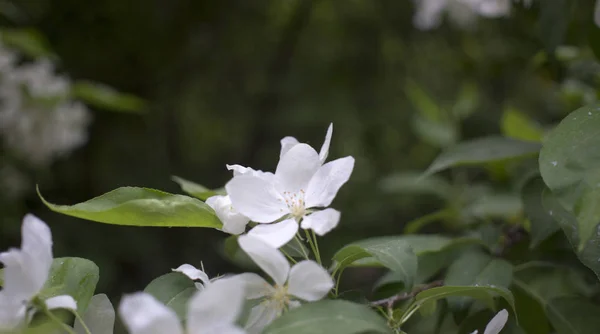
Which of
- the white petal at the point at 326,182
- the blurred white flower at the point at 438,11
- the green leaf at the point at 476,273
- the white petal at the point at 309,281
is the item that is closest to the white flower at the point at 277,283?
the white petal at the point at 309,281

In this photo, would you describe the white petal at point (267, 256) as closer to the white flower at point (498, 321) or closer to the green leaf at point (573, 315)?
the white flower at point (498, 321)

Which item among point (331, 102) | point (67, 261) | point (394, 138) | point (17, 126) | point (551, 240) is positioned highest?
point (67, 261)

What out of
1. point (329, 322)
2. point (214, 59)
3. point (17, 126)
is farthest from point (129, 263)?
point (329, 322)

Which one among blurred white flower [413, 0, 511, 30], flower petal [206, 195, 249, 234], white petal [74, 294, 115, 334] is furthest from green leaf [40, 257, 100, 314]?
blurred white flower [413, 0, 511, 30]

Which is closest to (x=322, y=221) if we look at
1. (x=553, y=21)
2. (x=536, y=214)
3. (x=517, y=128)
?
(x=536, y=214)

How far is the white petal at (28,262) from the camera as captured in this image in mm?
546

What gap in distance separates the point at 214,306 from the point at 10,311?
0.75 feet

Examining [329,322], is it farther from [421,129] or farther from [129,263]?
[129,263]

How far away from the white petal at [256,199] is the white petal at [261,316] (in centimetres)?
9

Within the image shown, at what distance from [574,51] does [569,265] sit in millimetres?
552

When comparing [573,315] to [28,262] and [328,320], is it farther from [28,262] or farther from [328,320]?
[28,262]

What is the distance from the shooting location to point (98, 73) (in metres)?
2.37

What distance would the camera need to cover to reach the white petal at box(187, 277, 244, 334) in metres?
0.47

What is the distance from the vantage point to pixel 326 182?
676mm
